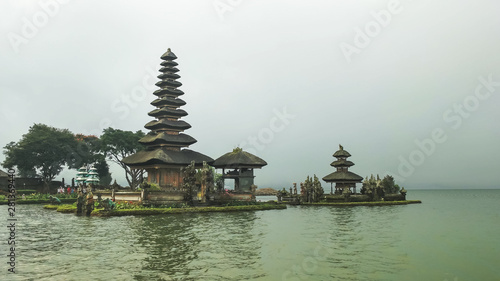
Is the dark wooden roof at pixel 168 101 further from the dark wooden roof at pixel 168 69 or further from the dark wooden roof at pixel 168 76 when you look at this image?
→ the dark wooden roof at pixel 168 69

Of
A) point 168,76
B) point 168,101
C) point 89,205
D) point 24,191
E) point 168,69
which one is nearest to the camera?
point 89,205

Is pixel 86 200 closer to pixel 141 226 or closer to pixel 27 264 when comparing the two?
pixel 141 226

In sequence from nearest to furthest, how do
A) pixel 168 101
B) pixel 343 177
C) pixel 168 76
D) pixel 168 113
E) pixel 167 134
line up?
pixel 167 134 < pixel 168 113 < pixel 168 101 < pixel 168 76 < pixel 343 177

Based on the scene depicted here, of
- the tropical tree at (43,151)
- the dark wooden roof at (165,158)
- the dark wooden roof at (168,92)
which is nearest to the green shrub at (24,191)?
the tropical tree at (43,151)

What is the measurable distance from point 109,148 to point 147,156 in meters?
23.1

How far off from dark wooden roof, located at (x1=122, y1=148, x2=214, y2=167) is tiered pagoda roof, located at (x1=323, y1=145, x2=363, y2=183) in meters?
18.5

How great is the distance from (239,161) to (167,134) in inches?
364

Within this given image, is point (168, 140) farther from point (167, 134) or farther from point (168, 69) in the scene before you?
point (168, 69)

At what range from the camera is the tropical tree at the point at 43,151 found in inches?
2392

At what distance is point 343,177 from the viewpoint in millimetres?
53250

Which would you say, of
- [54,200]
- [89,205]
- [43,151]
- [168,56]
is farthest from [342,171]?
[43,151]

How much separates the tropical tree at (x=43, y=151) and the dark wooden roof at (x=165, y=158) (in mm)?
24452

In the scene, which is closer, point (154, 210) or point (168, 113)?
point (154, 210)

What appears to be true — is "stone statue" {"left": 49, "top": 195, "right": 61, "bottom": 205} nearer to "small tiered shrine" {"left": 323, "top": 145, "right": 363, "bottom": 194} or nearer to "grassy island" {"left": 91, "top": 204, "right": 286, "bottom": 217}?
"grassy island" {"left": 91, "top": 204, "right": 286, "bottom": 217}
